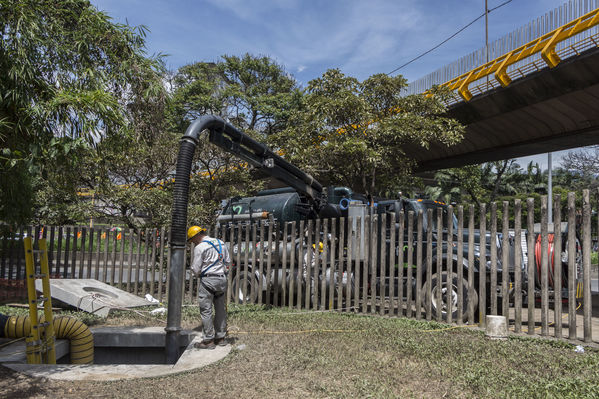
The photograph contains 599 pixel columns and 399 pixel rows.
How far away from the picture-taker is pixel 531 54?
13.7m

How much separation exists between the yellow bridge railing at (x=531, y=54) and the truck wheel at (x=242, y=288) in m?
10.0

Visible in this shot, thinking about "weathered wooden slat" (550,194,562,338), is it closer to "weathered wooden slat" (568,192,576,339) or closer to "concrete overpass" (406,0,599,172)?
"weathered wooden slat" (568,192,576,339)

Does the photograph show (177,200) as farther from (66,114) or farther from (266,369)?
(266,369)

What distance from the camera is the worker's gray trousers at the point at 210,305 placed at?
6.51 m

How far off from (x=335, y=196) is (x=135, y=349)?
19.6 ft

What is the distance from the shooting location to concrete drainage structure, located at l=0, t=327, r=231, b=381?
523 cm

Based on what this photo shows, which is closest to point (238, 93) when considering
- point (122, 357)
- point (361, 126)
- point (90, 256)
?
point (361, 126)

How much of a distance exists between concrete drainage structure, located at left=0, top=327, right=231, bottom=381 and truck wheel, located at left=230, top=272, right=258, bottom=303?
8.65 feet

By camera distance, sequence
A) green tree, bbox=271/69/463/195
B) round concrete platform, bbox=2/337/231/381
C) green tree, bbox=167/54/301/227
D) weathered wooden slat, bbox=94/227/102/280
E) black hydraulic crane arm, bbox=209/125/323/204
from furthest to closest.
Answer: green tree, bbox=167/54/301/227
green tree, bbox=271/69/463/195
weathered wooden slat, bbox=94/227/102/280
black hydraulic crane arm, bbox=209/125/323/204
round concrete platform, bbox=2/337/231/381

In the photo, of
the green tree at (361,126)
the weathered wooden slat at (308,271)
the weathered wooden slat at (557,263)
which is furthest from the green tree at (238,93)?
the weathered wooden slat at (557,263)

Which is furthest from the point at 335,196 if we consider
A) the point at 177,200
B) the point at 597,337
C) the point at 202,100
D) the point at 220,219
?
the point at 202,100

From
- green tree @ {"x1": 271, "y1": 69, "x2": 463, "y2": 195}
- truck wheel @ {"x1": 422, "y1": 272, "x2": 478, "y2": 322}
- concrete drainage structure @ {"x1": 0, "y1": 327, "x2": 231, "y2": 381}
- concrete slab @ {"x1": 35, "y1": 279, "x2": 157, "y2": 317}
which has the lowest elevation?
concrete drainage structure @ {"x1": 0, "y1": 327, "x2": 231, "y2": 381}

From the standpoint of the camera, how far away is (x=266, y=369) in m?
5.36

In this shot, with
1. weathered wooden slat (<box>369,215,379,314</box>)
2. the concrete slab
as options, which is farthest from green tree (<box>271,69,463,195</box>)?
the concrete slab
